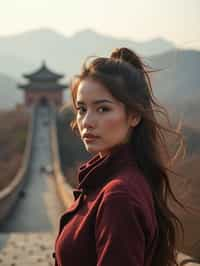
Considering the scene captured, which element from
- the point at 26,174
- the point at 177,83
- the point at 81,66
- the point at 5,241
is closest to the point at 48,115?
the point at 26,174

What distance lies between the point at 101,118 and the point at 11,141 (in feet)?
91.7

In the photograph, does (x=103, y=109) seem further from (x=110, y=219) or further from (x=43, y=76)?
(x=43, y=76)

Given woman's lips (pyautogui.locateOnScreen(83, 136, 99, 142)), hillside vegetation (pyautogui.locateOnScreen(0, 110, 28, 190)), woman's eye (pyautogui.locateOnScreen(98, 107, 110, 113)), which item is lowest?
hillside vegetation (pyautogui.locateOnScreen(0, 110, 28, 190))

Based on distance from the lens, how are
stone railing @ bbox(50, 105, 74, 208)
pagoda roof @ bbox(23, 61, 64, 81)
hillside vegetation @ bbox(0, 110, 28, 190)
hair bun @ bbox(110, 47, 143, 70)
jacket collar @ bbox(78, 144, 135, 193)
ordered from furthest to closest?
1. pagoda roof @ bbox(23, 61, 64, 81)
2. hillside vegetation @ bbox(0, 110, 28, 190)
3. stone railing @ bbox(50, 105, 74, 208)
4. hair bun @ bbox(110, 47, 143, 70)
5. jacket collar @ bbox(78, 144, 135, 193)

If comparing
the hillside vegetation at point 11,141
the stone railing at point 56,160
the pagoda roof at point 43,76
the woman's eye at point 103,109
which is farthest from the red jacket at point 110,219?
the pagoda roof at point 43,76

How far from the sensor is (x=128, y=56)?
1.88 meters

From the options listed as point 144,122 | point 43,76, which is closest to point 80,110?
point 144,122

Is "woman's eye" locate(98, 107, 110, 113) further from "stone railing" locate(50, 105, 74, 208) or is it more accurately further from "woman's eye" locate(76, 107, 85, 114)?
"stone railing" locate(50, 105, 74, 208)

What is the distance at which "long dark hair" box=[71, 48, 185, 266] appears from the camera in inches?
67.9

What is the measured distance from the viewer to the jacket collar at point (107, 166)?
1699 millimetres

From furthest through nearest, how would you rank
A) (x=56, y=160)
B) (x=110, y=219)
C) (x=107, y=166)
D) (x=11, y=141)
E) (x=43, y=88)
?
(x=43, y=88)
(x=11, y=141)
(x=56, y=160)
(x=107, y=166)
(x=110, y=219)

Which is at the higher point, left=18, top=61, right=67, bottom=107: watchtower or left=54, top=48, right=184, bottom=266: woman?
left=54, top=48, right=184, bottom=266: woman

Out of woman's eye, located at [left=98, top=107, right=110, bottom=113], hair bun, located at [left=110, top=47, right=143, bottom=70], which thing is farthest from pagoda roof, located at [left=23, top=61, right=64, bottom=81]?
woman's eye, located at [left=98, top=107, right=110, bottom=113]

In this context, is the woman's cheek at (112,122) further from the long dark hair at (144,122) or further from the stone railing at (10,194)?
the stone railing at (10,194)
